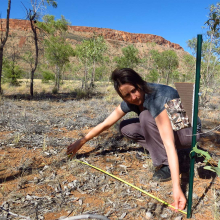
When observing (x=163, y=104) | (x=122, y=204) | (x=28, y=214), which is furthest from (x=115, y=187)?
(x=163, y=104)

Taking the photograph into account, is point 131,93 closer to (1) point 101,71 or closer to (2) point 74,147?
(2) point 74,147

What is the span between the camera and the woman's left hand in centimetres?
142

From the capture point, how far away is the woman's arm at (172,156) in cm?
142

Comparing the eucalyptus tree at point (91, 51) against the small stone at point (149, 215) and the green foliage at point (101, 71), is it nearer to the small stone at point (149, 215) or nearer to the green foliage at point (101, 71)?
the green foliage at point (101, 71)

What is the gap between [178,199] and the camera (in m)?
1.45

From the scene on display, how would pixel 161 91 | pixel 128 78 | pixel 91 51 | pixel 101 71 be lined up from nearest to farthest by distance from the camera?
pixel 128 78
pixel 161 91
pixel 91 51
pixel 101 71

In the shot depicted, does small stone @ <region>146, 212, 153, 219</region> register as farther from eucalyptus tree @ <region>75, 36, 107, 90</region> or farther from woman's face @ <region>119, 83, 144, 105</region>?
eucalyptus tree @ <region>75, 36, 107, 90</region>

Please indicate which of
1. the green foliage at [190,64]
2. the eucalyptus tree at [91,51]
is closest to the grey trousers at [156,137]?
the eucalyptus tree at [91,51]

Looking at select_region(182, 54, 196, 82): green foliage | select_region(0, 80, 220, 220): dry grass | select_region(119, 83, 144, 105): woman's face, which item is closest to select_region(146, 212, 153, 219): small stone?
select_region(0, 80, 220, 220): dry grass

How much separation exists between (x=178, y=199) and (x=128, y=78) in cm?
98

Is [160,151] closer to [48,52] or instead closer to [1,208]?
[1,208]

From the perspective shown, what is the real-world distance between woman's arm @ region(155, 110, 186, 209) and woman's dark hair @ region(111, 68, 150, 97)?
289 millimetres

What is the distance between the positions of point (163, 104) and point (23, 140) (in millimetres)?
2077

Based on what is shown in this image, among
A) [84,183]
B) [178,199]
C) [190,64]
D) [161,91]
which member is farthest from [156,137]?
[190,64]
